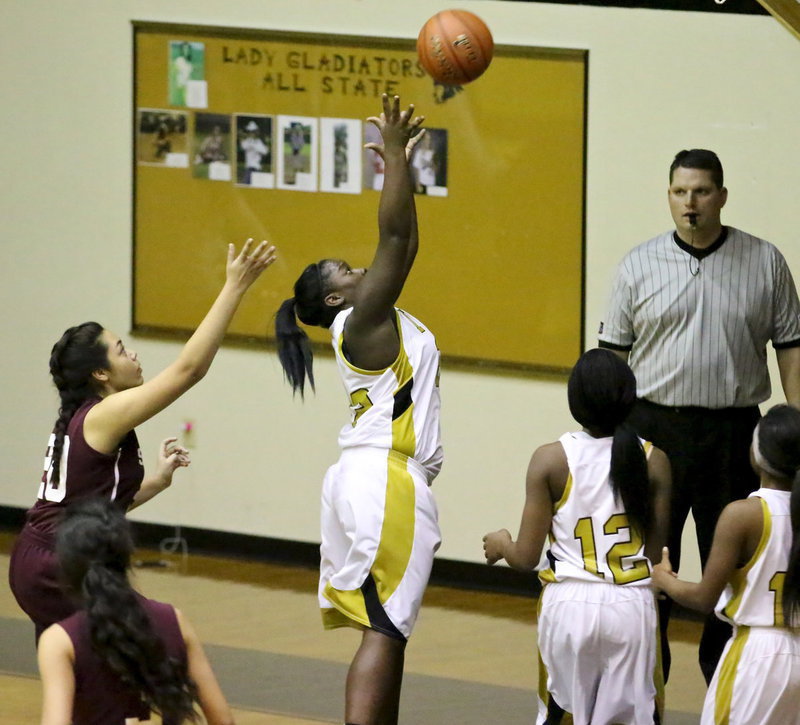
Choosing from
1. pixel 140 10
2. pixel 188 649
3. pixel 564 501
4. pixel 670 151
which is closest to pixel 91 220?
pixel 140 10

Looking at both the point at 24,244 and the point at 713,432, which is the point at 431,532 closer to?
the point at 713,432

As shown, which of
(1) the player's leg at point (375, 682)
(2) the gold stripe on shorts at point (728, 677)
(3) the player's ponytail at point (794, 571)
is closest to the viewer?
(3) the player's ponytail at point (794, 571)

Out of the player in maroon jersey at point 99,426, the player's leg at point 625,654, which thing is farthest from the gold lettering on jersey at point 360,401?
the player's leg at point 625,654

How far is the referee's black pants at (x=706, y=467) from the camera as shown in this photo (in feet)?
17.5

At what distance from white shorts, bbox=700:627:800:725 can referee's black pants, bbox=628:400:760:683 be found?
1.26 m

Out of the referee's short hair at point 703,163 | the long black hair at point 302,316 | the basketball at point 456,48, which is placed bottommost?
the long black hair at point 302,316

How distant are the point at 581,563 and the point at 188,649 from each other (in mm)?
1324

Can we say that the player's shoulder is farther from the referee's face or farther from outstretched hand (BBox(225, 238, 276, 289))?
the referee's face

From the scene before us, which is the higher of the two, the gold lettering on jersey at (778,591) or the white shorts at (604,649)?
the gold lettering on jersey at (778,591)

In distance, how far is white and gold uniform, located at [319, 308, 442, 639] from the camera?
461 cm

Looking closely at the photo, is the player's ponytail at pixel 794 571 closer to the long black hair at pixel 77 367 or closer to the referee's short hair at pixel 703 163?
the referee's short hair at pixel 703 163

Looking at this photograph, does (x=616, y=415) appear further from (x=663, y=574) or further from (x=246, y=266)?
(x=246, y=266)

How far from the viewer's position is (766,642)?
13.1 feet

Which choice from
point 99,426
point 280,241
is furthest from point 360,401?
point 280,241
